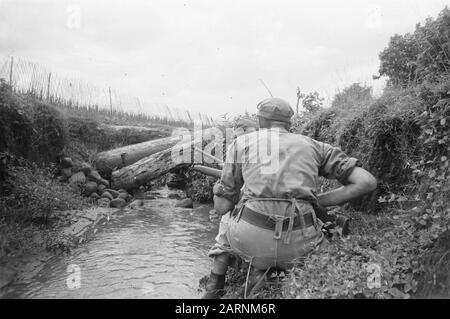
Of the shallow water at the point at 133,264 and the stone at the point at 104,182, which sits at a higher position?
the stone at the point at 104,182

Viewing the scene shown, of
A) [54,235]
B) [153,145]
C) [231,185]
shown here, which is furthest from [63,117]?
[231,185]

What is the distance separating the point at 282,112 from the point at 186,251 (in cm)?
318

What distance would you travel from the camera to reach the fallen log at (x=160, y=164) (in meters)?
10.9

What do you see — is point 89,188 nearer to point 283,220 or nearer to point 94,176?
point 94,176

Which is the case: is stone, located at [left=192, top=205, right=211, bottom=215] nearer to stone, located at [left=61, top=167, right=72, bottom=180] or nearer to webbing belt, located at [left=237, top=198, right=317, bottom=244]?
stone, located at [left=61, top=167, right=72, bottom=180]

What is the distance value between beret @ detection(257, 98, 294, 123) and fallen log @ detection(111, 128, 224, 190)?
6.70 meters

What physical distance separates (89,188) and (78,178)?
1.21 ft

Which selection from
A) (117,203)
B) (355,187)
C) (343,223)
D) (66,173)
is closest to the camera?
(355,187)

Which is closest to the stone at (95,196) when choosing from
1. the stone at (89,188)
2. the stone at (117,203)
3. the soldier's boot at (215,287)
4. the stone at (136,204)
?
the stone at (89,188)

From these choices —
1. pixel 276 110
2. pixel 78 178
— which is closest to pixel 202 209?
pixel 78 178

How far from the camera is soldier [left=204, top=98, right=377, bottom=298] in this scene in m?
3.56

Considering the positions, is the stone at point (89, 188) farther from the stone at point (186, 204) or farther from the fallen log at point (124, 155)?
the stone at point (186, 204)

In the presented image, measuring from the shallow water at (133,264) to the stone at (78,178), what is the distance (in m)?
2.08

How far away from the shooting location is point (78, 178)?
10047 mm
